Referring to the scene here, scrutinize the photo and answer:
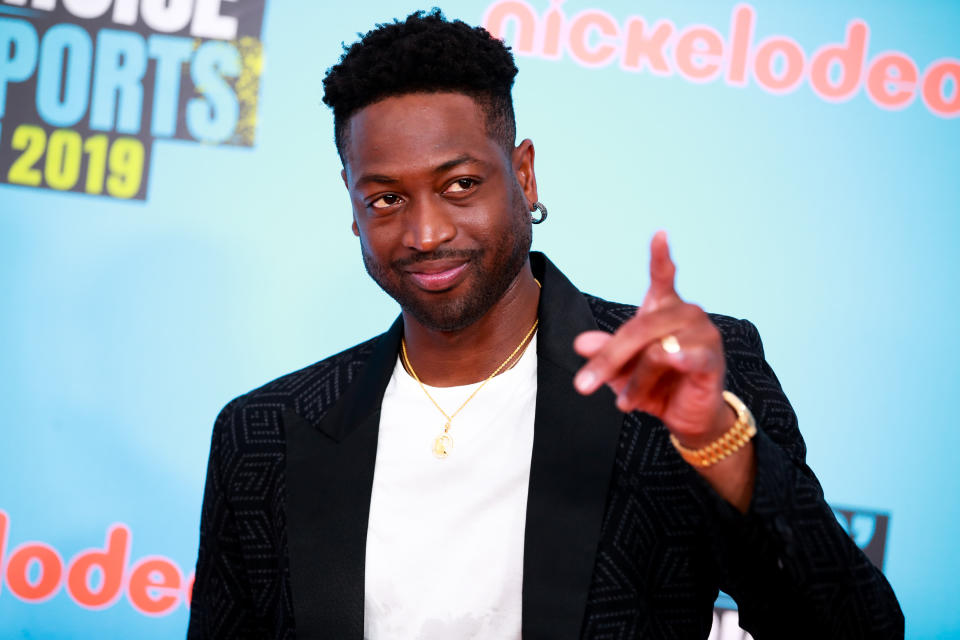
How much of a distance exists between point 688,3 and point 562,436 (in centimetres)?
160

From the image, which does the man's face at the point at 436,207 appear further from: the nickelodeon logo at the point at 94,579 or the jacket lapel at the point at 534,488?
the nickelodeon logo at the point at 94,579

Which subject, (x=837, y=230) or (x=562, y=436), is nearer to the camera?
(x=562, y=436)

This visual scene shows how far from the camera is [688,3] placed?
8.58 ft

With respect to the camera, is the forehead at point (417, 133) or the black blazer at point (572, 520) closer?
the black blazer at point (572, 520)

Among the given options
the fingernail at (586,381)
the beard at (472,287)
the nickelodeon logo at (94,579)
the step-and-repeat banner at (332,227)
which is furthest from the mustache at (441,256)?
the nickelodeon logo at (94,579)

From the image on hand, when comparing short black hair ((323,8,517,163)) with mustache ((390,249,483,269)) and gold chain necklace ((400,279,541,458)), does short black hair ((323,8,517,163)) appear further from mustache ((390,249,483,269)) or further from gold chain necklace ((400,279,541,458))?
gold chain necklace ((400,279,541,458))

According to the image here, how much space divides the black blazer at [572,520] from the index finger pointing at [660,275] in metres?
0.24

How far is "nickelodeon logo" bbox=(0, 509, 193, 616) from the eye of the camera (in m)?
2.65

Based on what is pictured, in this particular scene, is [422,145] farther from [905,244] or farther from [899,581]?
[899,581]

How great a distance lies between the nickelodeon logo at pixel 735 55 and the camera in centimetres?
260

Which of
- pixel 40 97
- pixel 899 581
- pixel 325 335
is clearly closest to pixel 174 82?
pixel 40 97

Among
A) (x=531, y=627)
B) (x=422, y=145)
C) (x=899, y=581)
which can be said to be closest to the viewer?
(x=531, y=627)

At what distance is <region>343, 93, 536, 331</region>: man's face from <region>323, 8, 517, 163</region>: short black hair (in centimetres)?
2

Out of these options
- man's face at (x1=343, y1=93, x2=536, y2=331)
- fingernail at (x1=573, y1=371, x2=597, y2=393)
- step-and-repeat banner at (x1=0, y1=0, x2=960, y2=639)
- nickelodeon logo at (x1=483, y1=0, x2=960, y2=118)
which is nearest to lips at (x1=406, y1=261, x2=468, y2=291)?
man's face at (x1=343, y1=93, x2=536, y2=331)
